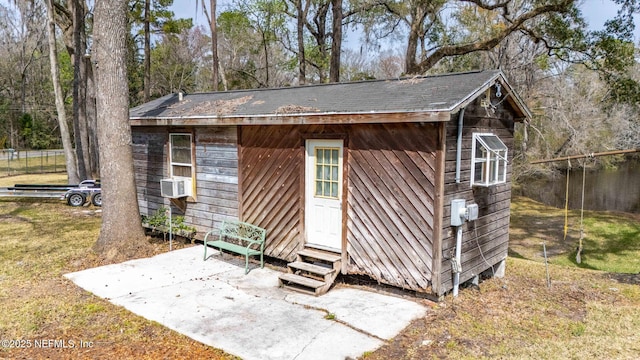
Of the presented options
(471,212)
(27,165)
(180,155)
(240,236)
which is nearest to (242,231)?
(240,236)

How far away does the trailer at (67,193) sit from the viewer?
13.2 meters

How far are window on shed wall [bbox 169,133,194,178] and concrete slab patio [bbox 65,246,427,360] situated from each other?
2092 millimetres

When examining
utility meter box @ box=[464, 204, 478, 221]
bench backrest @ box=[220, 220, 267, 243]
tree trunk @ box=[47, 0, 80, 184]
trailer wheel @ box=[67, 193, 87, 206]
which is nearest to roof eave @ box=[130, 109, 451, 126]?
utility meter box @ box=[464, 204, 478, 221]

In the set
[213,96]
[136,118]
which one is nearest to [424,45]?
[213,96]

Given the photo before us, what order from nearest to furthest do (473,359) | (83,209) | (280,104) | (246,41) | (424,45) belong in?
1. (473,359)
2. (280,104)
3. (83,209)
4. (424,45)
5. (246,41)

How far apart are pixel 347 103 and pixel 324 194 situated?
4.83 feet

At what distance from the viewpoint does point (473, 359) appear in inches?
169

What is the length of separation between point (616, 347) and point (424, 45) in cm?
1649

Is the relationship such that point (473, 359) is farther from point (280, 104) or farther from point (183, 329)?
point (280, 104)

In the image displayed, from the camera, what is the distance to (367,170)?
Answer: 6145 mm

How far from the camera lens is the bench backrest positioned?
7334mm

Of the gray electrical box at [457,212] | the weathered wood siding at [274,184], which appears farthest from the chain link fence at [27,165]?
the gray electrical box at [457,212]

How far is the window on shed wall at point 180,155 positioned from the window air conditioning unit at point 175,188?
204 millimetres

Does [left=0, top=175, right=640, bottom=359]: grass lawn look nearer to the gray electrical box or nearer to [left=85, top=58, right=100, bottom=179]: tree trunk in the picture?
the gray electrical box
